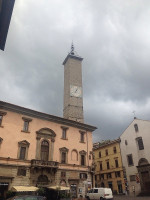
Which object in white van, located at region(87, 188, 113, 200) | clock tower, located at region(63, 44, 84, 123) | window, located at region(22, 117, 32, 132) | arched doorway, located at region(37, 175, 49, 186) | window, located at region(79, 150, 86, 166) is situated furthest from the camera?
clock tower, located at region(63, 44, 84, 123)

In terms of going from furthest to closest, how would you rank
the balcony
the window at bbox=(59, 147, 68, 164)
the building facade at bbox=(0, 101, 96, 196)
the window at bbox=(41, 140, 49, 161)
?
the window at bbox=(59, 147, 68, 164), the window at bbox=(41, 140, 49, 161), the balcony, the building facade at bbox=(0, 101, 96, 196)

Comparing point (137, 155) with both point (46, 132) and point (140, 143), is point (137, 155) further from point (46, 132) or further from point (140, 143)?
point (46, 132)

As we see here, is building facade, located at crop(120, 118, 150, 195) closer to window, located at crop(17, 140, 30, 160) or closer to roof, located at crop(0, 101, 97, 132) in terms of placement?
roof, located at crop(0, 101, 97, 132)

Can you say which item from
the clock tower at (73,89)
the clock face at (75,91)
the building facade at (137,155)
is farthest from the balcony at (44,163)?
the clock face at (75,91)

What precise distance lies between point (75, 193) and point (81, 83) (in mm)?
35914

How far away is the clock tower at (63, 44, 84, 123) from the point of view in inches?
2040

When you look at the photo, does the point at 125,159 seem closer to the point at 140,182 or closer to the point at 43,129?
the point at 140,182

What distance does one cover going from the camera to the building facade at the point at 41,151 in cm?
2545

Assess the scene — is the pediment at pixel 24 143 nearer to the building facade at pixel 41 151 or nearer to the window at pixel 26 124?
the building facade at pixel 41 151

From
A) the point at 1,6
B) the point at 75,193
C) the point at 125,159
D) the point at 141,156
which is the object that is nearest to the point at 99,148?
the point at 125,159

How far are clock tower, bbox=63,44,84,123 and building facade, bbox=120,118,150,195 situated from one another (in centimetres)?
1446

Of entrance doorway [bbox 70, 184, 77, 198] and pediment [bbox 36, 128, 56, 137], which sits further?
pediment [bbox 36, 128, 56, 137]

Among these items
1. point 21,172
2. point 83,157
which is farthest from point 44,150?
point 83,157

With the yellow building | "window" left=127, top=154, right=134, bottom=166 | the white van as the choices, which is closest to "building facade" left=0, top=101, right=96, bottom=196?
the white van
